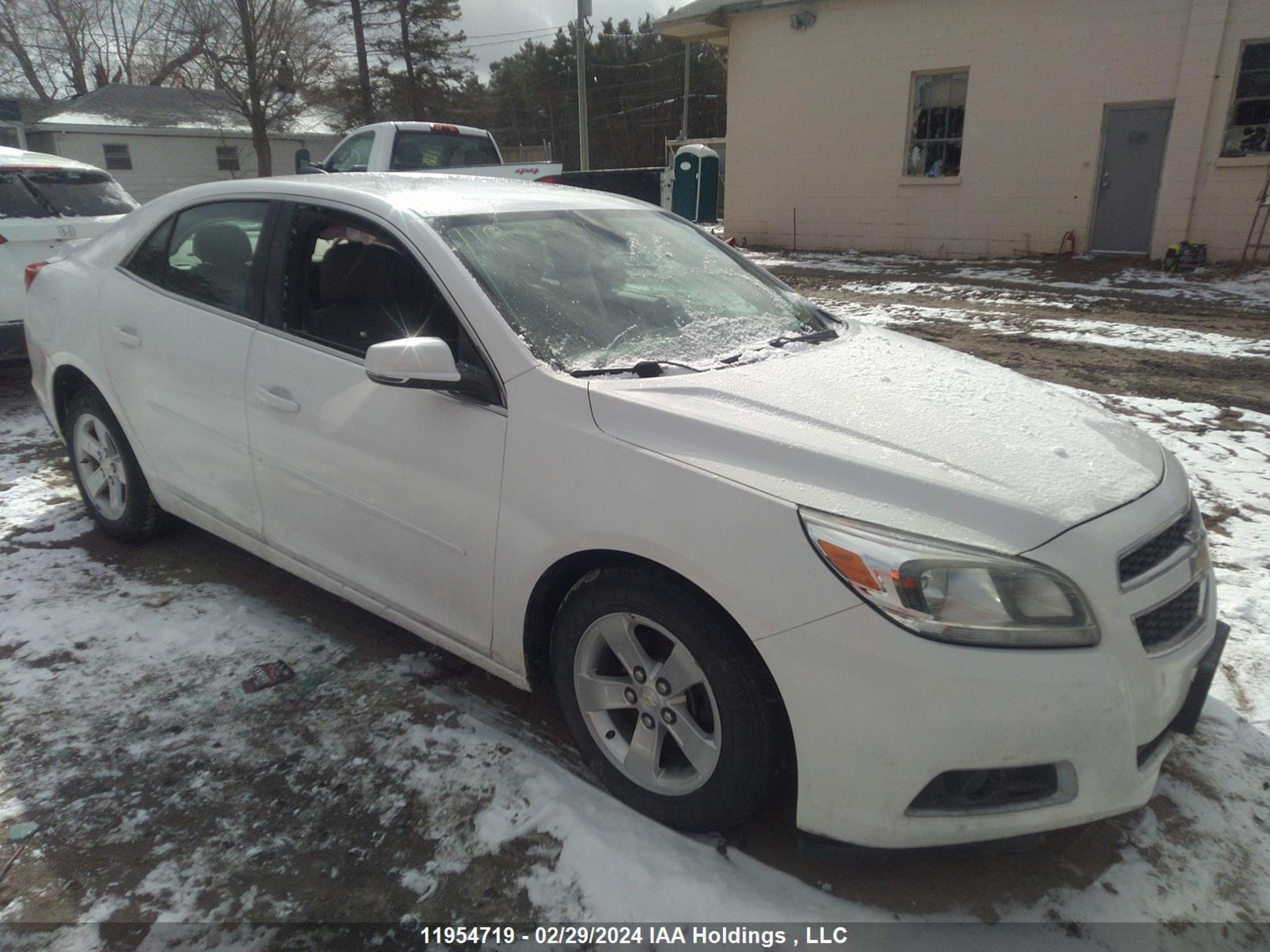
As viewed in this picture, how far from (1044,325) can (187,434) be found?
8083 mm

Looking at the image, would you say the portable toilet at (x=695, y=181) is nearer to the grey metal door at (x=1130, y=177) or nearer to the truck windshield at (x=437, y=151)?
the truck windshield at (x=437, y=151)

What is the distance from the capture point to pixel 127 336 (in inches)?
140

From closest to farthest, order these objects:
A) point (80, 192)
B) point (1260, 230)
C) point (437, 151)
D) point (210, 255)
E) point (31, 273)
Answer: point (210, 255), point (31, 273), point (80, 192), point (437, 151), point (1260, 230)

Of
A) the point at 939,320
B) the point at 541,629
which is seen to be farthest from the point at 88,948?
the point at 939,320

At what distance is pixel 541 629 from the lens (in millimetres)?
2473

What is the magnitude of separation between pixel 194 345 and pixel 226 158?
113 ft

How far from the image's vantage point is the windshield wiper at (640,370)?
2.41 metres

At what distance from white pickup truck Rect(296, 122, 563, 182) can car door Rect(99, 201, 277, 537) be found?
7165 mm

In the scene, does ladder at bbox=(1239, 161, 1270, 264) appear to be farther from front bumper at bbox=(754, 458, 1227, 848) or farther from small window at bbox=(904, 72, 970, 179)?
front bumper at bbox=(754, 458, 1227, 848)

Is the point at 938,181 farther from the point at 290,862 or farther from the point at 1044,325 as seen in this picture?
the point at 290,862

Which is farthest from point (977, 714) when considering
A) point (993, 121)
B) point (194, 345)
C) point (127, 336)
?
point (993, 121)

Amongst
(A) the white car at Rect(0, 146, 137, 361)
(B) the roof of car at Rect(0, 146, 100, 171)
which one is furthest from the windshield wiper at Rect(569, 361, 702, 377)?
(B) the roof of car at Rect(0, 146, 100, 171)

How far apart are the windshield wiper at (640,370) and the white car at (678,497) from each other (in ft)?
0.04

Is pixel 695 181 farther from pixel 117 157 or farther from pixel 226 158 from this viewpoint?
pixel 117 157
